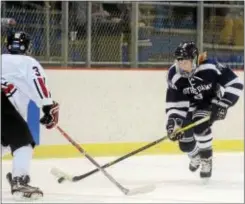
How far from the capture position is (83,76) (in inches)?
181

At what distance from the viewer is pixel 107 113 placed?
182 inches

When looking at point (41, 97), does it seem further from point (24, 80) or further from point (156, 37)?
point (156, 37)

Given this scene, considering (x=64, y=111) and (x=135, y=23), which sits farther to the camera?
(x=135, y=23)

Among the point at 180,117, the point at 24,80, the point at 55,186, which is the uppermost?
the point at 24,80

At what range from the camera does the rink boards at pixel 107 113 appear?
4469 mm

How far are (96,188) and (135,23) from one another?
211 centimetres

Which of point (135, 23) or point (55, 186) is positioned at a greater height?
point (135, 23)

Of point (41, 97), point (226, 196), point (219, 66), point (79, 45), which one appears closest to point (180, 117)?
point (219, 66)

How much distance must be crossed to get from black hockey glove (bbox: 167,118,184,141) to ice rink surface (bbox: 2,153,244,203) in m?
0.25

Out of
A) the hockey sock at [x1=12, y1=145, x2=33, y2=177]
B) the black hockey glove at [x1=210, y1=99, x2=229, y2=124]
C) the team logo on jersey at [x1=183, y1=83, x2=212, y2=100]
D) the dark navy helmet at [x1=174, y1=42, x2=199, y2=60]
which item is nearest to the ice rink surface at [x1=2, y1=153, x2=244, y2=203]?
the hockey sock at [x1=12, y1=145, x2=33, y2=177]

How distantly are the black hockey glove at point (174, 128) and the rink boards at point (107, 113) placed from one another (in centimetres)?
106

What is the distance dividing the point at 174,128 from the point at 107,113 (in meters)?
1.13

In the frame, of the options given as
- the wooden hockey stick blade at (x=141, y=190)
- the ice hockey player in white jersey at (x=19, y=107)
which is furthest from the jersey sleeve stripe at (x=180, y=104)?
the ice hockey player in white jersey at (x=19, y=107)

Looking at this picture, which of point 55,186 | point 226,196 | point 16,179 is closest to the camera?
point 16,179
